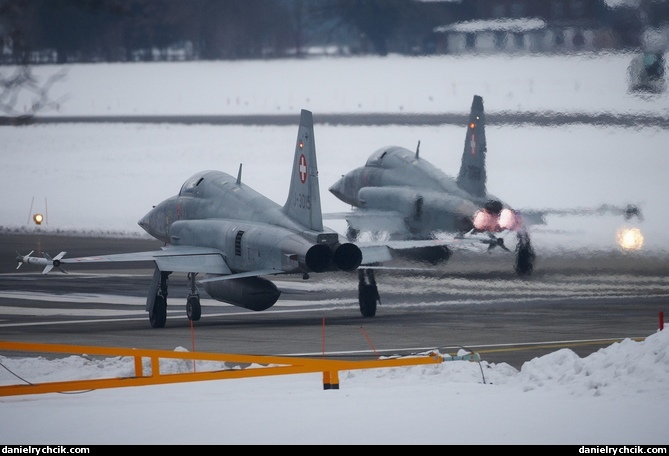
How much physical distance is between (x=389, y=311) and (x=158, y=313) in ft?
16.1

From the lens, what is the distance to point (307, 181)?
25.1 metres

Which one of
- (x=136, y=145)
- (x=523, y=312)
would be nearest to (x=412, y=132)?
(x=136, y=145)

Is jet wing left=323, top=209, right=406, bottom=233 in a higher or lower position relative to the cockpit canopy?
lower

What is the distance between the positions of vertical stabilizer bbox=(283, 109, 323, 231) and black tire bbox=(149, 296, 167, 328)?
2.94 metres

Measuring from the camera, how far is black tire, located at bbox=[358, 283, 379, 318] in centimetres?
2694

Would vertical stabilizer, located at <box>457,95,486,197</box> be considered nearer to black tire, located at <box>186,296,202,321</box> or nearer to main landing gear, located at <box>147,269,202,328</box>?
black tire, located at <box>186,296,202,321</box>

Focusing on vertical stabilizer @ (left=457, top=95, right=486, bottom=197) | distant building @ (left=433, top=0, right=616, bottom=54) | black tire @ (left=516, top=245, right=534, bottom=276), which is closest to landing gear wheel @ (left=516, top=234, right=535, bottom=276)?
black tire @ (left=516, top=245, right=534, bottom=276)

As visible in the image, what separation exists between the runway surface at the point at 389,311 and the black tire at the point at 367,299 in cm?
33

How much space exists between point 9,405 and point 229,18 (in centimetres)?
2931

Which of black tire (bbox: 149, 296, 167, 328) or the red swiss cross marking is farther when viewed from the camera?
black tire (bbox: 149, 296, 167, 328)

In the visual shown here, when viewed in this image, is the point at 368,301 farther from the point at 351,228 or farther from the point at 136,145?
the point at 136,145

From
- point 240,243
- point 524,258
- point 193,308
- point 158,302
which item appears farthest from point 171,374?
point 524,258

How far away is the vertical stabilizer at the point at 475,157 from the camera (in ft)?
108

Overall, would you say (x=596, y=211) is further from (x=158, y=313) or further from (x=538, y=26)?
(x=158, y=313)
